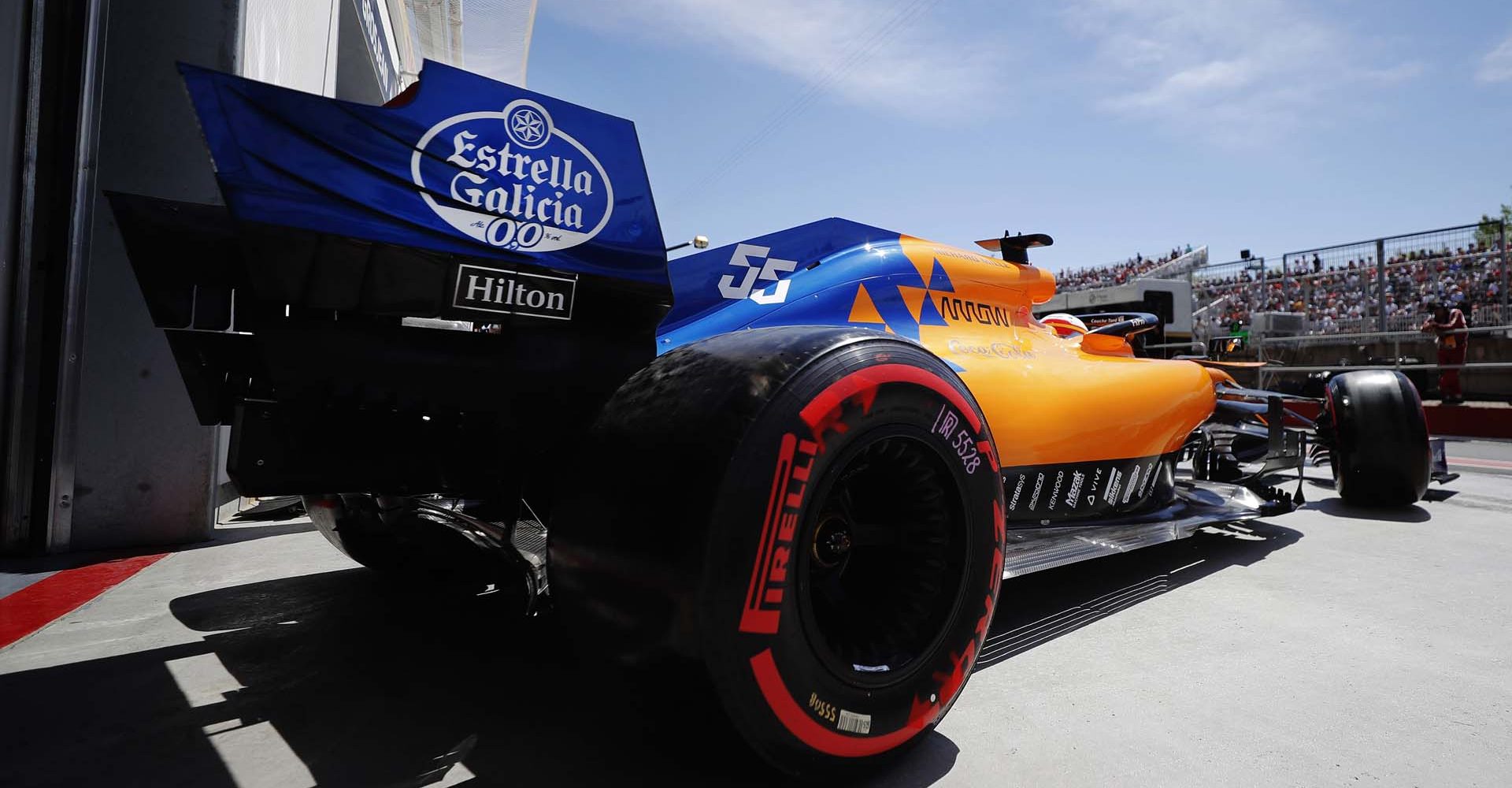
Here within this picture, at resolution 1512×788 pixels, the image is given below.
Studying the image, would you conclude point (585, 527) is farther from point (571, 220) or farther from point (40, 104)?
point (40, 104)

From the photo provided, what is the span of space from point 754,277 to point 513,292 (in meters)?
1.23

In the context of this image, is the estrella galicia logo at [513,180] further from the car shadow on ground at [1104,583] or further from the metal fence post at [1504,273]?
the metal fence post at [1504,273]

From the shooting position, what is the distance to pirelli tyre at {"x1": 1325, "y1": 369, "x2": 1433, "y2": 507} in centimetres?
498

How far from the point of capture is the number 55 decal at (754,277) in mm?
2658

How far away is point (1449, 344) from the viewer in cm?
1126

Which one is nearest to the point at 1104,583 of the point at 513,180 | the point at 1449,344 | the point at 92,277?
the point at 513,180

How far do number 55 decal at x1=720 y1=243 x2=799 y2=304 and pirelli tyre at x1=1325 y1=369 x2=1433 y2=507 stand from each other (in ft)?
14.5

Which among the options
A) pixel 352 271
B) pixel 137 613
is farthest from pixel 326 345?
pixel 137 613

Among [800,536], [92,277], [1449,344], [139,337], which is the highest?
[1449,344]

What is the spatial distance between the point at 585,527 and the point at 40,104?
389 cm

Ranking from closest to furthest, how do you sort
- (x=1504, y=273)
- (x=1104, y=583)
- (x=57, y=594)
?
(x=57, y=594)
(x=1104, y=583)
(x=1504, y=273)


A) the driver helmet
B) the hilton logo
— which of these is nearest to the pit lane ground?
the hilton logo

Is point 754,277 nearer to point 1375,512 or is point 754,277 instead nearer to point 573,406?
point 573,406

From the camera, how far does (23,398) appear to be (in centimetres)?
355
